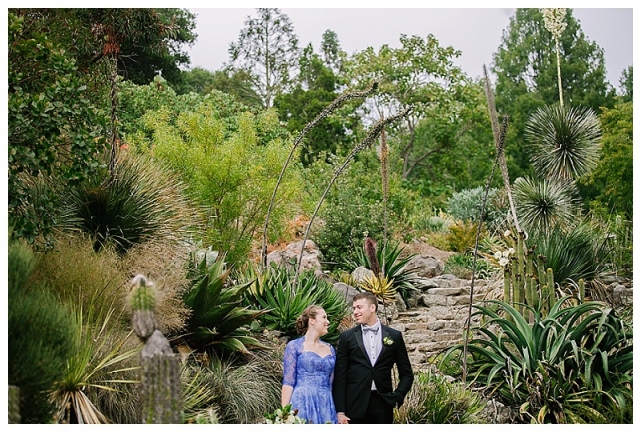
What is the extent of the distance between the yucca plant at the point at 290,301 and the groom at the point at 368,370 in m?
2.38

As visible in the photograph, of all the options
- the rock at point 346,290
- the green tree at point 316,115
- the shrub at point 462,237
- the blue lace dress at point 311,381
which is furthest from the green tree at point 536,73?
the blue lace dress at point 311,381

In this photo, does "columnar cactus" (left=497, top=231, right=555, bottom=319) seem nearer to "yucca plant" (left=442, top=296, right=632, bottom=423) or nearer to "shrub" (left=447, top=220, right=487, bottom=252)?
"yucca plant" (left=442, top=296, right=632, bottom=423)

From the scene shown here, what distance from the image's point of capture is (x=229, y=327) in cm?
716

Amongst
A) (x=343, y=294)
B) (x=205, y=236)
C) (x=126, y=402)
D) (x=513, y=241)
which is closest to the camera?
(x=126, y=402)

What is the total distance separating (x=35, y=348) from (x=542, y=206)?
10898mm

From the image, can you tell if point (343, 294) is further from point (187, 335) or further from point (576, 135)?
point (576, 135)

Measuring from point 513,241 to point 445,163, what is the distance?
18.2 m

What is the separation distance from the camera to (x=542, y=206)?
44.0 ft

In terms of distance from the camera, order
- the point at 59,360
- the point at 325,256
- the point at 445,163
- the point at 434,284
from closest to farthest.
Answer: the point at 59,360, the point at 434,284, the point at 325,256, the point at 445,163

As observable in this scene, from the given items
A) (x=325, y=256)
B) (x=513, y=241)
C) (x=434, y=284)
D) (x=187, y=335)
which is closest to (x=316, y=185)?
(x=325, y=256)

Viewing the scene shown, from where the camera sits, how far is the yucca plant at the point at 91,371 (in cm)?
511

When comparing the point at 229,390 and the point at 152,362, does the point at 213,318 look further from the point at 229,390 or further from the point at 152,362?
the point at 152,362

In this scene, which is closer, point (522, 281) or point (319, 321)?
point (319, 321)

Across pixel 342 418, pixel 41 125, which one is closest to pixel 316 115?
pixel 41 125
